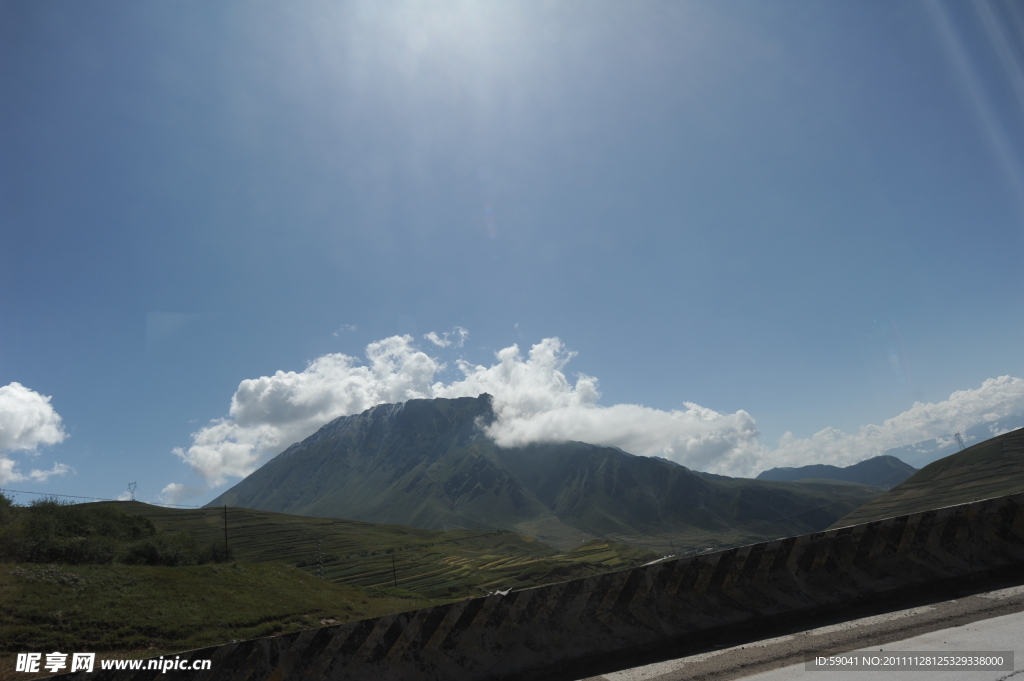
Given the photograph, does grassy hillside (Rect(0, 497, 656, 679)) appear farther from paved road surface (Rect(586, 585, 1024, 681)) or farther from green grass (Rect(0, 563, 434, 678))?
paved road surface (Rect(586, 585, 1024, 681))

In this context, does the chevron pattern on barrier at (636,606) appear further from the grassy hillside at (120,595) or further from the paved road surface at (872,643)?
the grassy hillside at (120,595)

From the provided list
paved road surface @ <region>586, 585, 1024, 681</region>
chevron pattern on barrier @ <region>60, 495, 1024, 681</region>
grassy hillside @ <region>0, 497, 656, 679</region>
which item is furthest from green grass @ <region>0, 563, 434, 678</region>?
paved road surface @ <region>586, 585, 1024, 681</region>

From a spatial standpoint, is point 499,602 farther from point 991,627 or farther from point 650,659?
point 991,627

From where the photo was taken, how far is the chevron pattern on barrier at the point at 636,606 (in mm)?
6418

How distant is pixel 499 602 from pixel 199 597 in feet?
95.6

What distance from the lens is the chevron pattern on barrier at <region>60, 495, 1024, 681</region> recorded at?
253 inches

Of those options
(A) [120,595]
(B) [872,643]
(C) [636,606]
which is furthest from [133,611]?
(B) [872,643]

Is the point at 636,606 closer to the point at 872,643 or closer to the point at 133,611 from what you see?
the point at 872,643

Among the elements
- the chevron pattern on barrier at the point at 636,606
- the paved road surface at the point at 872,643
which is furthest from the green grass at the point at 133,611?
the paved road surface at the point at 872,643

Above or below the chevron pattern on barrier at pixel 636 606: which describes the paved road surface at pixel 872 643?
below

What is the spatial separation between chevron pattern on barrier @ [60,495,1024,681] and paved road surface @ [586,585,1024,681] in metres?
0.61

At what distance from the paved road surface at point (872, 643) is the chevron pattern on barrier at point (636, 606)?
2.01 feet

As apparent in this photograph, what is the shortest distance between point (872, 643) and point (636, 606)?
10.5ft

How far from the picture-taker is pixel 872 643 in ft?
20.9
